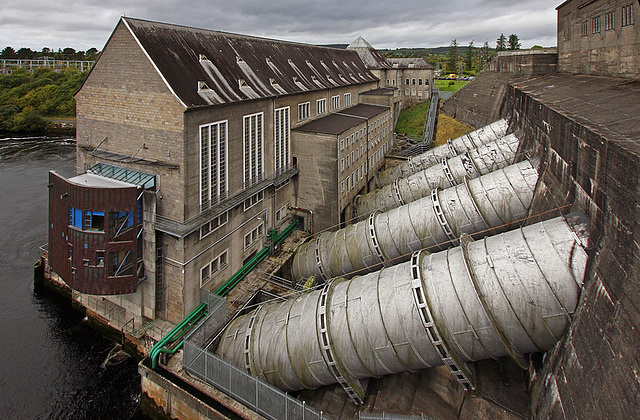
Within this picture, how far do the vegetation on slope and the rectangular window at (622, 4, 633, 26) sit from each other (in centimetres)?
10253

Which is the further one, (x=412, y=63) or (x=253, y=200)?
(x=412, y=63)

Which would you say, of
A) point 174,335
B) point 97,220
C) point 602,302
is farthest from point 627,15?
point 97,220

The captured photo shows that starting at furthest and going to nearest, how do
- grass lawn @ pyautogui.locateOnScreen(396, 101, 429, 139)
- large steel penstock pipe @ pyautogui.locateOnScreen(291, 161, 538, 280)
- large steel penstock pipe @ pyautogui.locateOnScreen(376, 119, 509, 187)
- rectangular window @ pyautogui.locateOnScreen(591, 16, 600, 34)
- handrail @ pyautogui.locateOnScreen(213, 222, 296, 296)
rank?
grass lawn @ pyautogui.locateOnScreen(396, 101, 429, 139) < large steel penstock pipe @ pyautogui.locateOnScreen(376, 119, 509, 187) < rectangular window @ pyautogui.locateOnScreen(591, 16, 600, 34) < handrail @ pyautogui.locateOnScreen(213, 222, 296, 296) < large steel penstock pipe @ pyautogui.locateOnScreen(291, 161, 538, 280)

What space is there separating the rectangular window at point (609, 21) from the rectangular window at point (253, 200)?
1015 inches

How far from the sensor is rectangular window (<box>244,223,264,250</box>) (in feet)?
90.3

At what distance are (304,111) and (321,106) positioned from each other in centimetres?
421

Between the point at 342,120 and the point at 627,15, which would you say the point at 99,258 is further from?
the point at 627,15

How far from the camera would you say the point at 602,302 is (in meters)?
10.6

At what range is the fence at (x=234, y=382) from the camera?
1633 cm

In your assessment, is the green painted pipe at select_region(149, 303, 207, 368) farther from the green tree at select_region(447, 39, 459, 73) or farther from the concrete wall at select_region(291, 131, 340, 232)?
the green tree at select_region(447, 39, 459, 73)

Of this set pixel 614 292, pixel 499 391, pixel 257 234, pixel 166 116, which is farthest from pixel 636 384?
pixel 257 234

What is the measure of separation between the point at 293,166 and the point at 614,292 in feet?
82.9

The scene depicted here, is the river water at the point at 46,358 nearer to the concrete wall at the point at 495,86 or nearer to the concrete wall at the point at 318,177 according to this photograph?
the concrete wall at the point at 318,177

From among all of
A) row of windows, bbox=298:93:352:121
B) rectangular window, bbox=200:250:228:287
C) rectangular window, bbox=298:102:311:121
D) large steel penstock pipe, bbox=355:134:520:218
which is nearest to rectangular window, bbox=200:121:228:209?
rectangular window, bbox=200:250:228:287
